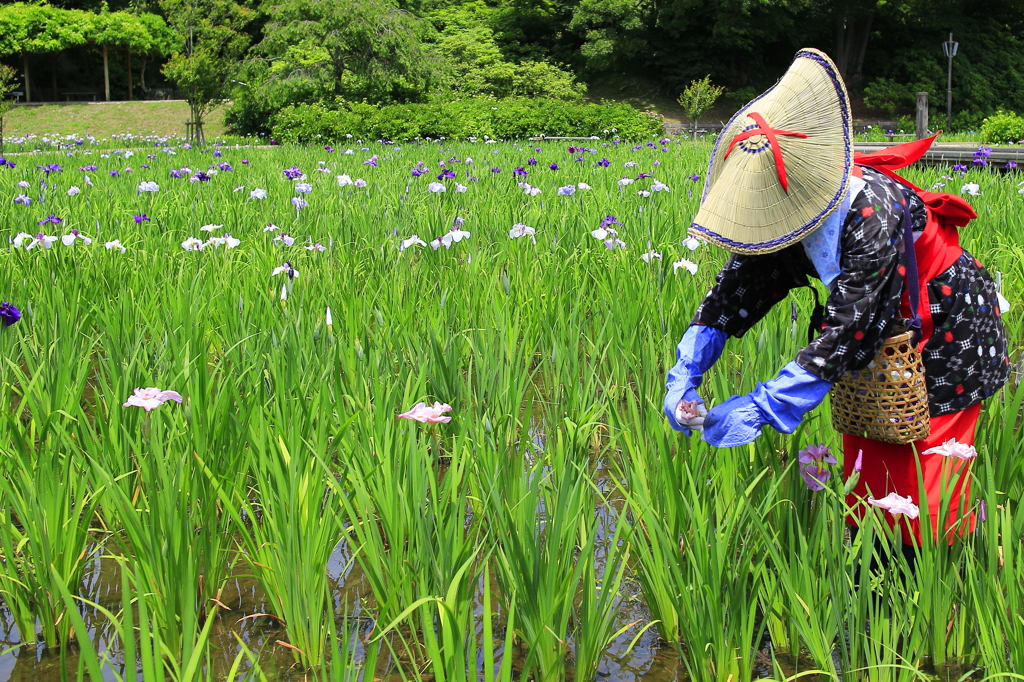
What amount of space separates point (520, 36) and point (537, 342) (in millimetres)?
25824

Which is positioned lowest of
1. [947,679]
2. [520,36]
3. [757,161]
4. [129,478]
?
[947,679]

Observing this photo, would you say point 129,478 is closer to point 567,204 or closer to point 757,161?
point 757,161

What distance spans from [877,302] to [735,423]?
28 cm

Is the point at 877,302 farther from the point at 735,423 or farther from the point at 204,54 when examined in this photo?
the point at 204,54

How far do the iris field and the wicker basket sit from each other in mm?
120

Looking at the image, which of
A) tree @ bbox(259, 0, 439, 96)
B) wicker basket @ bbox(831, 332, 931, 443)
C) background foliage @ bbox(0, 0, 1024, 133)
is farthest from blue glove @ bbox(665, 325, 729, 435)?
background foliage @ bbox(0, 0, 1024, 133)

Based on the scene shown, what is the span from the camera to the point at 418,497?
1.43 metres

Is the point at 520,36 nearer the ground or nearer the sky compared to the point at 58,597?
nearer the sky

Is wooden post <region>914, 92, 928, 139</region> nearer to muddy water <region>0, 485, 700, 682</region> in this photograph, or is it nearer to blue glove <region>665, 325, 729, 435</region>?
blue glove <region>665, 325, 729, 435</region>

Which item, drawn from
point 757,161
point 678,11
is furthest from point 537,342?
point 678,11

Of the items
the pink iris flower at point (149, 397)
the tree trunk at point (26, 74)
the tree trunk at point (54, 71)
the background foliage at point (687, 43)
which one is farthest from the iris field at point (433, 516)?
the tree trunk at point (54, 71)

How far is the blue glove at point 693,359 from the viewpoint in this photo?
147cm

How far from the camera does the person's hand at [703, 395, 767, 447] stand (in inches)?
50.5

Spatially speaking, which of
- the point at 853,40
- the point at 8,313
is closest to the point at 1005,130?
the point at 8,313
